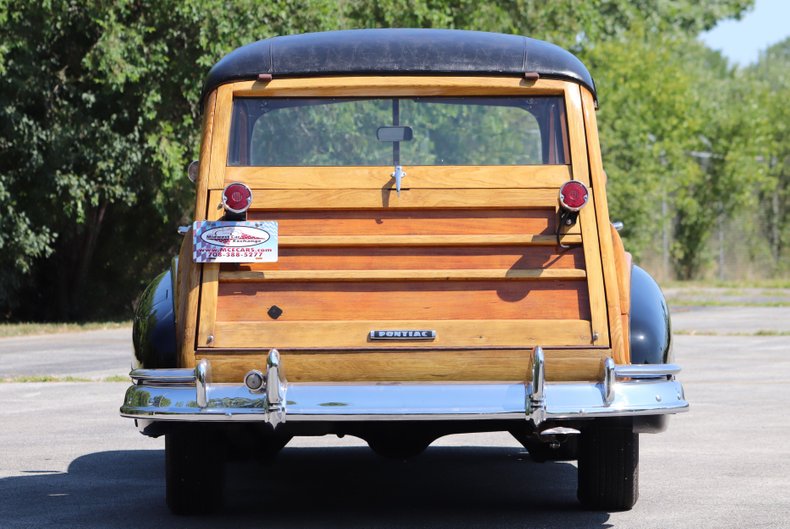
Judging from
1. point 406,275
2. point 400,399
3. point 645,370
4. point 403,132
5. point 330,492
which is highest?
point 403,132

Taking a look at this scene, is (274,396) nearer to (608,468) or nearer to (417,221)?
(417,221)

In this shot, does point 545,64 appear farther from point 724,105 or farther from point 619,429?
point 724,105

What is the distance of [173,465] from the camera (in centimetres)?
669

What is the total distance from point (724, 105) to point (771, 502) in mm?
45849

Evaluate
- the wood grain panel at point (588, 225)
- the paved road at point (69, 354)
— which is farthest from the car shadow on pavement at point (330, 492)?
the paved road at point (69, 354)

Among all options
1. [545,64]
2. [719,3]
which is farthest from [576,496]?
[719,3]

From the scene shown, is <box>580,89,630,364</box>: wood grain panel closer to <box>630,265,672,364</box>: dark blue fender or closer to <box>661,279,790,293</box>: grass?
<box>630,265,672,364</box>: dark blue fender

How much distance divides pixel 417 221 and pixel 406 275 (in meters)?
0.27

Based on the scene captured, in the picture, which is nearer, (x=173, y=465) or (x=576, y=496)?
(x=173, y=465)

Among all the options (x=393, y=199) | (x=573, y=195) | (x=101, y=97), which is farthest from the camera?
(x=101, y=97)

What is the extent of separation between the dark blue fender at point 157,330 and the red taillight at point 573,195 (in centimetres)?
185

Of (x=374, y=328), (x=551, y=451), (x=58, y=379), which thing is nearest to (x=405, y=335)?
(x=374, y=328)

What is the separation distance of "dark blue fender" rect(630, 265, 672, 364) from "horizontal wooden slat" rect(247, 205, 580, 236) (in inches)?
22.9

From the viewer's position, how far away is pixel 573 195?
247 inches
